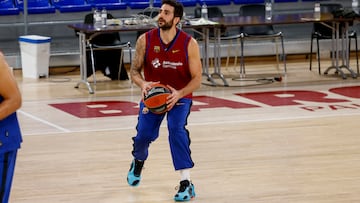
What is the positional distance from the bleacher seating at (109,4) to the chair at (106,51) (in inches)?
69.1

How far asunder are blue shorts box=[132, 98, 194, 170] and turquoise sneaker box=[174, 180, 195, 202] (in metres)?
0.15

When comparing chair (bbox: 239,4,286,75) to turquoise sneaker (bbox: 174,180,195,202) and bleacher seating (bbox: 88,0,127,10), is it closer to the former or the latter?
bleacher seating (bbox: 88,0,127,10)

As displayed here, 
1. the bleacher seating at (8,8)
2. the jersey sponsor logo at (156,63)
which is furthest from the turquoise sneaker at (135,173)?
the bleacher seating at (8,8)

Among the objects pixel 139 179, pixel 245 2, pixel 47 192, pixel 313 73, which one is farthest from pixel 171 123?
pixel 245 2

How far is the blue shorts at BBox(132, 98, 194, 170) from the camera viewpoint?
6.87 metres

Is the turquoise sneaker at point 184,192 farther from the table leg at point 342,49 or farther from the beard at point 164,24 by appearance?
the table leg at point 342,49

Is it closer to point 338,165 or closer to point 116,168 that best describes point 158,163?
point 116,168

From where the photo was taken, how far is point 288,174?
25.4 ft

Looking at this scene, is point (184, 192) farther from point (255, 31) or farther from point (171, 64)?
point (255, 31)

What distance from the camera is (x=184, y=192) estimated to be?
274 inches

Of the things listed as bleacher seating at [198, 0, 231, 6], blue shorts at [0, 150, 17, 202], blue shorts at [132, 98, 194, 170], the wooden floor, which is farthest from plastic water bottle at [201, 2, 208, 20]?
blue shorts at [0, 150, 17, 202]

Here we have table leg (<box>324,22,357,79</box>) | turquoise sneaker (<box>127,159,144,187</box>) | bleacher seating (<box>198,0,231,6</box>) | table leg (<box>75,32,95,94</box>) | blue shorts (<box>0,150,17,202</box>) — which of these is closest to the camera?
blue shorts (<box>0,150,17,202</box>)

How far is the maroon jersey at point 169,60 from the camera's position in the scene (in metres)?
6.92

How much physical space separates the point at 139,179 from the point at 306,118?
3.63 m
